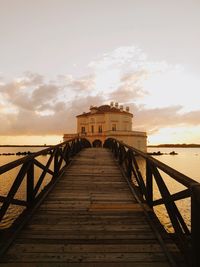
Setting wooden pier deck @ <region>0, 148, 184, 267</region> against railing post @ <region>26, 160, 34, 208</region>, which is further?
railing post @ <region>26, 160, 34, 208</region>

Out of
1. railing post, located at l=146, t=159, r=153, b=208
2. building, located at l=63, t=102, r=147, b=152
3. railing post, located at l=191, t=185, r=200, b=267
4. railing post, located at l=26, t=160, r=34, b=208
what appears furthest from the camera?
building, located at l=63, t=102, r=147, b=152

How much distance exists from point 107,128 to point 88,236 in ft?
209

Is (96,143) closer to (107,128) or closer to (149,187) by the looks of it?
(107,128)

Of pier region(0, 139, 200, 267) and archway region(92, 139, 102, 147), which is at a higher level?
archway region(92, 139, 102, 147)

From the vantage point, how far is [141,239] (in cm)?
413

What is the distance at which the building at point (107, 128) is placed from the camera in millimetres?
62750

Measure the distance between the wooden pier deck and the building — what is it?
183ft

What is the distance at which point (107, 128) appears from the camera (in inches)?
2672

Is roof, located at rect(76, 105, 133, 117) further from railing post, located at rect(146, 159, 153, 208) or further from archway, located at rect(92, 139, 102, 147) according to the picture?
railing post, located at rect(146, 159, 153, 208)

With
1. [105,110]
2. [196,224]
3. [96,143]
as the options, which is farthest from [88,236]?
[105,110]

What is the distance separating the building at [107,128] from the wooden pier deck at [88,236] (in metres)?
55.8

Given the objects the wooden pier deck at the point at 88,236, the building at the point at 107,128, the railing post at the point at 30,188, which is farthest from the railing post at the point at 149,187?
the building at the point at 107,128

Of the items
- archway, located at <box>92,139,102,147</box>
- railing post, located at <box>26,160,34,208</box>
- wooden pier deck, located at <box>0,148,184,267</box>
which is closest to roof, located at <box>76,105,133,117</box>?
archway, located at <box>92,139,102,147</box>

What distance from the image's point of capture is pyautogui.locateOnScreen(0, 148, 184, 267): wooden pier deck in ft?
11.3
